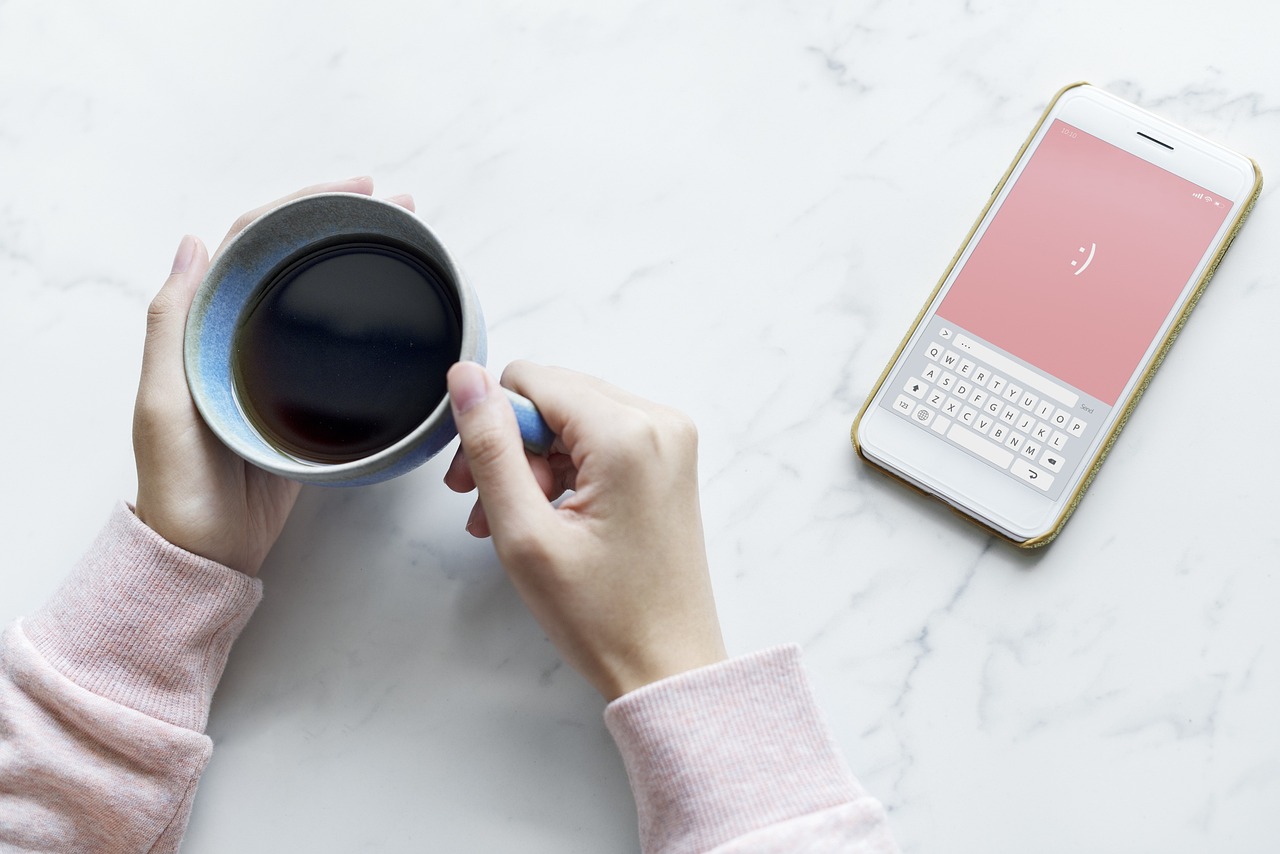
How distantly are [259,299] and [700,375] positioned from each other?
0.34 metres

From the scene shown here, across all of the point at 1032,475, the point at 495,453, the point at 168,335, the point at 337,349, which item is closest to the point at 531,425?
the point at 495,453

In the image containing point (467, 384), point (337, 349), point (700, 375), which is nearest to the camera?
point (467, 384)

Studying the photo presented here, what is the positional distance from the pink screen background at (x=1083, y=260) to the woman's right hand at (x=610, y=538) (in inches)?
11.5

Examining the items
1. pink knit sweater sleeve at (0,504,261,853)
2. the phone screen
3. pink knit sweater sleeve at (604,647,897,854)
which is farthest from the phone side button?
pink knit sweater sleeve at (0,504,261,853)

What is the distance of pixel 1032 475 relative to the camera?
765mm

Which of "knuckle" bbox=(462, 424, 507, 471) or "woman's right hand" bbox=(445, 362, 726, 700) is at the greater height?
"knuckle" bbox=(462, 424, 507, 471)

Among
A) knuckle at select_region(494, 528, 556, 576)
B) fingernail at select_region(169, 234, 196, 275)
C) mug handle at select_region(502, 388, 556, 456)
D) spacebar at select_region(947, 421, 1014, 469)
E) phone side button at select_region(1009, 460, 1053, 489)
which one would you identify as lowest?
phone side button at select_region(1009, 460, 1053, 489)

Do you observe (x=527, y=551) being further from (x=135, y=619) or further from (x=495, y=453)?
(x=135, y=619)

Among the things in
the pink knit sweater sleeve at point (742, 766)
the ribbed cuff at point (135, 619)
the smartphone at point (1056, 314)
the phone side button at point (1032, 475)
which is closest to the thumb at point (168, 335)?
the ribbed cuff at point (135, 619)

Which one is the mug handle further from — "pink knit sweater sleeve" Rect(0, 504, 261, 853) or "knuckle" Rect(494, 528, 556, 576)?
"pink knit sweater sleeve" Rect(0, 504, 261, 853)

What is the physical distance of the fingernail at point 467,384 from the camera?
0.58m

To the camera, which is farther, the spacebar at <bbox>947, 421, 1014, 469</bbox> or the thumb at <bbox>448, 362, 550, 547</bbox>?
the spacebar at <bbox>947, 421, 1014, 469</bbox>

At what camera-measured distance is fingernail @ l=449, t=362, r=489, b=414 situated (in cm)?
58

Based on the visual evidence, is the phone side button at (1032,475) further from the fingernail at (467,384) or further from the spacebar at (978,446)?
the fingernail at (467,384)
